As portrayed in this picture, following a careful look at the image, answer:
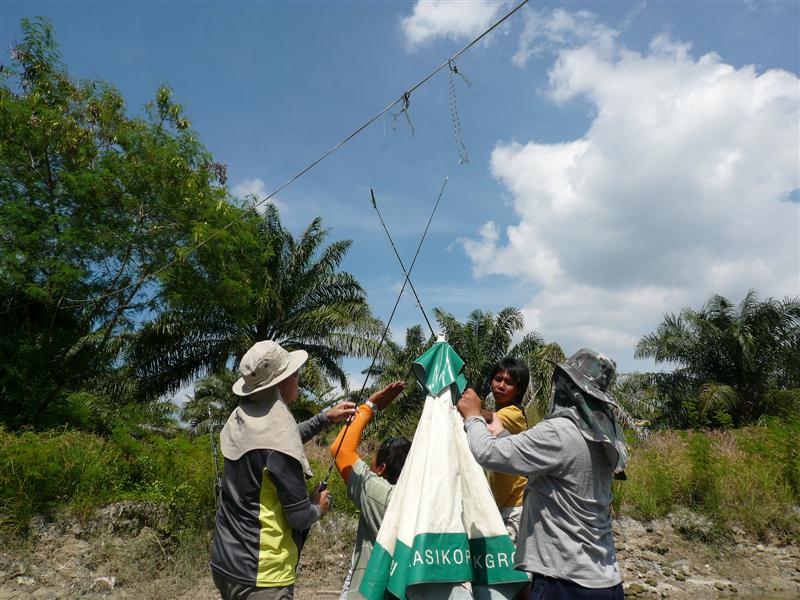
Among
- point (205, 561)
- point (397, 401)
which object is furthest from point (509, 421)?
point (397, 401)

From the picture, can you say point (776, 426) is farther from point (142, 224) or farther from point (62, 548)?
point (142, 224)

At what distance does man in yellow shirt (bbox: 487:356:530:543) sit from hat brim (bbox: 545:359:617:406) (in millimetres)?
442

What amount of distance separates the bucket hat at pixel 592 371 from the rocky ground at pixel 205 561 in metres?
4.91

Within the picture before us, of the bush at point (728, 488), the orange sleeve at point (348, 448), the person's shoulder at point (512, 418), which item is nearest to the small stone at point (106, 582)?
the orange sleeve at point (348, 448)

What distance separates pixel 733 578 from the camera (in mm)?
6641

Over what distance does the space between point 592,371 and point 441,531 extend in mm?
825

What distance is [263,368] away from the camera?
246 centimetres

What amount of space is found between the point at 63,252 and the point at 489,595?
10130mm

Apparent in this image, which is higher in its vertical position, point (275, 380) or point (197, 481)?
point (197, 481)

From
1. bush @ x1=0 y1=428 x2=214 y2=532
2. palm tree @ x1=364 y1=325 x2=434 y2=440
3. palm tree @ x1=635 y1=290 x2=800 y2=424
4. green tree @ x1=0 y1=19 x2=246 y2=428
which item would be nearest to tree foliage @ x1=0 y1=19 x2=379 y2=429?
green tree @ x1=0 y1=19 x2=246 y2=428

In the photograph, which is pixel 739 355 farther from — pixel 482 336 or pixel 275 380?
pixel 275 380

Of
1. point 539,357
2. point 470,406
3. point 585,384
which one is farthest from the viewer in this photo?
point 539,357

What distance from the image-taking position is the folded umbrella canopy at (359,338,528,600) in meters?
2.13

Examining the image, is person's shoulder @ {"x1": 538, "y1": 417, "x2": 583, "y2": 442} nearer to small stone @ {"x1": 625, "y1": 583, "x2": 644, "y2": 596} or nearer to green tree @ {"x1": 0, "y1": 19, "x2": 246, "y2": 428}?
small stone @ {"x1": 625, "y1": 583, "x2": 644, "y2": 596}
